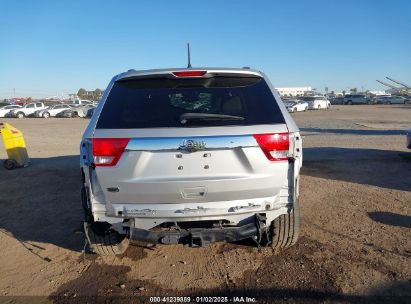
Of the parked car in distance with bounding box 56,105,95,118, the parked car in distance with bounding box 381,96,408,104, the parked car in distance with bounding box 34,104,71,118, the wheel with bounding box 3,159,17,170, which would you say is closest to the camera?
the wheel with bounding box 3,159,17,170

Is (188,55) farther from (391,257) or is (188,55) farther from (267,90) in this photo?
(391,257)

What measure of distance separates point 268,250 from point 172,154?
1.85 meters

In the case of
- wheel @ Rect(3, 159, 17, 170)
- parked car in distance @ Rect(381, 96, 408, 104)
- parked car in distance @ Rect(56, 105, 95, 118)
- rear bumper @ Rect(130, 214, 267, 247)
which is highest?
rear bumper @ Rect(130, 214, 267, 247)

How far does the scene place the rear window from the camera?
342 centimetres

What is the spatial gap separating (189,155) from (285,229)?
1.47 meters

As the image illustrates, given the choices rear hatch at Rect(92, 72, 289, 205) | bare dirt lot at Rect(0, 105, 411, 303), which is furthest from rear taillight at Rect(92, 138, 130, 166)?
bare dirt lot at Rect(0, 105, 411, 303)

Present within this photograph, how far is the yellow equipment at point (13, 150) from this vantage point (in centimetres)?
1002

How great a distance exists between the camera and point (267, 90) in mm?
3711

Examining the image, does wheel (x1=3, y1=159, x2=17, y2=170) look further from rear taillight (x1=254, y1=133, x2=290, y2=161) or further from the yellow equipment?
rear taillight (x1=254, y1=133, x2=290, y2=161)

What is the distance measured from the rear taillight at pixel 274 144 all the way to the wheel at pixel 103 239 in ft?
5.34

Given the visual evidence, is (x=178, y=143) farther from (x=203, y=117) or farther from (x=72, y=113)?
(x=72, y=113)

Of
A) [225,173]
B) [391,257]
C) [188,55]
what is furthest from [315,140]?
[225,173]

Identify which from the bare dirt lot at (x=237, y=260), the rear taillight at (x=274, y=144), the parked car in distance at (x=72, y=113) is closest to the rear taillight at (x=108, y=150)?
the rear taillight at (x=274, y=144)

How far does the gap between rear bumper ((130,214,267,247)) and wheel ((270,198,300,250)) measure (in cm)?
57
